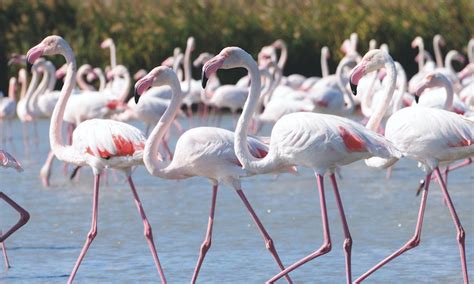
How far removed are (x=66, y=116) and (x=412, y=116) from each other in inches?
294

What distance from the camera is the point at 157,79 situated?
267 inches

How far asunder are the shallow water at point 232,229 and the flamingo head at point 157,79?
1.18 metres

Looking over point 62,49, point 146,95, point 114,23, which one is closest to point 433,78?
point 62,49

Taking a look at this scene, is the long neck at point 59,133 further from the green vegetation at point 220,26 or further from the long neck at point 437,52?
the green vegetation at point 220,26

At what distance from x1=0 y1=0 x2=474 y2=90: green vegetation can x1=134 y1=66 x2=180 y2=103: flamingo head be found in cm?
1542

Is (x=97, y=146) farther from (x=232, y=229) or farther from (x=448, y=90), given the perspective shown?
(x=448, y=90)

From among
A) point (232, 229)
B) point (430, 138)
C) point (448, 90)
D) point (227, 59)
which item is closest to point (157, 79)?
point (227, 59)

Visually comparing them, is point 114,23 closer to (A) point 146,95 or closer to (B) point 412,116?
(A) point 146,95

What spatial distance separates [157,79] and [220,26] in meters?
16.4

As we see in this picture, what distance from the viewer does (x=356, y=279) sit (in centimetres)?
681

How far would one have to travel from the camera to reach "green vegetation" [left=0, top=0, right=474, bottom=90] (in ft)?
73.9

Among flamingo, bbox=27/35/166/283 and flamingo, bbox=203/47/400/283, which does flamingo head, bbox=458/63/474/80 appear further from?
flamingo, bbox=203/47/400/283

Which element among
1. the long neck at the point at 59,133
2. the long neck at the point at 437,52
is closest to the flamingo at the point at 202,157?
the long neck at the point at 59,133

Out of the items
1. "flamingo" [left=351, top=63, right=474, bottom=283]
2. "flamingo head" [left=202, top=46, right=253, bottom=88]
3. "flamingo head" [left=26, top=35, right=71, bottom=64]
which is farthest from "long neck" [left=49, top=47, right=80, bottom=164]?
"flamingo" [left=351, top=63, right=474, bottom=283]
